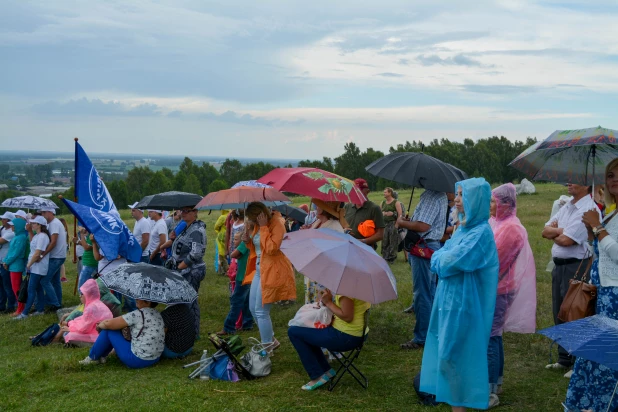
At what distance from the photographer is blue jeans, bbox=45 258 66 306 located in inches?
441

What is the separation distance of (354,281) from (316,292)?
1.91 meters

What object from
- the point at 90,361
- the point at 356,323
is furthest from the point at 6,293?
the point at 356,323

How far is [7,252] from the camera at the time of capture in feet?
39.1

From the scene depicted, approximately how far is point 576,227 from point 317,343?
3.04 meters

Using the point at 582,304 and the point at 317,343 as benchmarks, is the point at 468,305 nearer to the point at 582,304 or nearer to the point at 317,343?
the point at 582,304

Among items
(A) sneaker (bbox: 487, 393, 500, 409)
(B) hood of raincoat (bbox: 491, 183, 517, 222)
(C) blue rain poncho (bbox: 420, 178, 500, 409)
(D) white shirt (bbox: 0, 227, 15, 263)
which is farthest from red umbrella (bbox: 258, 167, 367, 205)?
(D) white shirt (bbox: 0, 227, 15, 263)

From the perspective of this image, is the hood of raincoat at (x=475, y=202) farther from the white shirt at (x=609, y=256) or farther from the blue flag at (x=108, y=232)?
the blue flag at (x=108, y=232)

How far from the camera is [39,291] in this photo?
444 inches

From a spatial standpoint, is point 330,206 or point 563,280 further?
point 330,206

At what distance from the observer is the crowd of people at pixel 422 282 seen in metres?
4.98

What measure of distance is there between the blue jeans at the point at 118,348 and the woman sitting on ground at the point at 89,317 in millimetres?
1412

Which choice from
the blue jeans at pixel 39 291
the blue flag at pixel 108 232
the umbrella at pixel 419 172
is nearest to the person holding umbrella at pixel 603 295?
the umbrella at pixel 419 172

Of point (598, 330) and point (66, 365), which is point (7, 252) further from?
point (598, 330)

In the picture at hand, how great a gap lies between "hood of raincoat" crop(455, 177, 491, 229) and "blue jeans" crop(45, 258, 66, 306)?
8555 millimetres
